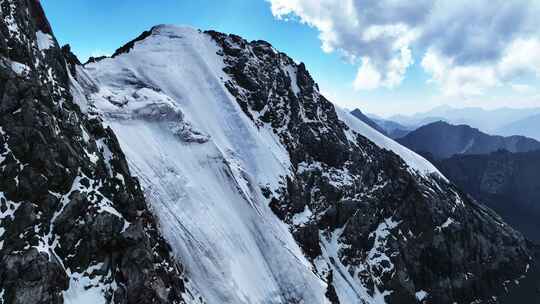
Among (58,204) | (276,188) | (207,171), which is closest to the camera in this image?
(58,204)

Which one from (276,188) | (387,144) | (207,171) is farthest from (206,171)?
(387,144)

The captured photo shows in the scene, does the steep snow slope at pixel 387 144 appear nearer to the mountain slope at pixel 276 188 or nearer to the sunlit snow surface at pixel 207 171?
the mountain slope at pixel 276 188

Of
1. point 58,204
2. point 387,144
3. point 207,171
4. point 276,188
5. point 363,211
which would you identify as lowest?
point 363,211

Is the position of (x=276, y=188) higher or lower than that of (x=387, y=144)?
higher

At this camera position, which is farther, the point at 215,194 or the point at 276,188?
the point at 276,188

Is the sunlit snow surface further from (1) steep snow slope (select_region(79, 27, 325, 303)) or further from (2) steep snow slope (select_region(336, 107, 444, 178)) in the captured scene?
(2) steep snow slope (select_region(336, 107, 444, 178))

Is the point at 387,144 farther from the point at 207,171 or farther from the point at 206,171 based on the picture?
the point at 206,171

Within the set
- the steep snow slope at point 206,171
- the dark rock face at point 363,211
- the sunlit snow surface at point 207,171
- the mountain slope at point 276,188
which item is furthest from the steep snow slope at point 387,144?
the steep snow slope at point 206,171
